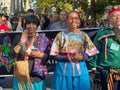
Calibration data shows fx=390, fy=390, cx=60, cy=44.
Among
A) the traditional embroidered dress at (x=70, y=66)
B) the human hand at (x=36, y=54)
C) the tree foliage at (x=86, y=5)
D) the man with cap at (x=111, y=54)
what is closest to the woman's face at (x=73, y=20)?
the traditional embroidered dress at (x=70, y=66)

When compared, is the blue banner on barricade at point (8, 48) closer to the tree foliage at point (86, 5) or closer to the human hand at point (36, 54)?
the human hand at point (36, 54)

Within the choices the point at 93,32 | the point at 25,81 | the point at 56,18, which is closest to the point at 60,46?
the point at 25,81

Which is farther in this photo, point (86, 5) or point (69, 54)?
point (86, 5)

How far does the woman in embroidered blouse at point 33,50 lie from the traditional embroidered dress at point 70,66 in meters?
0.15

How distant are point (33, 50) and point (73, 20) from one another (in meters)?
0.66

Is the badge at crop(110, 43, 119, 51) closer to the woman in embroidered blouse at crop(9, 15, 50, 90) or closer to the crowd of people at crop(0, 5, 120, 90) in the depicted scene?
the crowd of people at crop(0, 5, 120, 90)

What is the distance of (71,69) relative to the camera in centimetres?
516

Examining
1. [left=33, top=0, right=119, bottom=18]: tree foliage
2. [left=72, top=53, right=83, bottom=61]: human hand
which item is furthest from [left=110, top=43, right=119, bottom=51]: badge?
[left=33, top=0, right=119, bottom=18]: tree foliage

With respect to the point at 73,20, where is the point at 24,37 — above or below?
below

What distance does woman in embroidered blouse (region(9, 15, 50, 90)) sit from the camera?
5.16 meters

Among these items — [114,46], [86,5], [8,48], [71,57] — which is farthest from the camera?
[86,5]

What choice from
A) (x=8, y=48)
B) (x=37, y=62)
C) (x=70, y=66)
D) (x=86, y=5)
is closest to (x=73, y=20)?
(x=70, y=66)

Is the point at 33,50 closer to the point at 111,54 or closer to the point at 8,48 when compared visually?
the point at 111,54

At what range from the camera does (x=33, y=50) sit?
516cm
